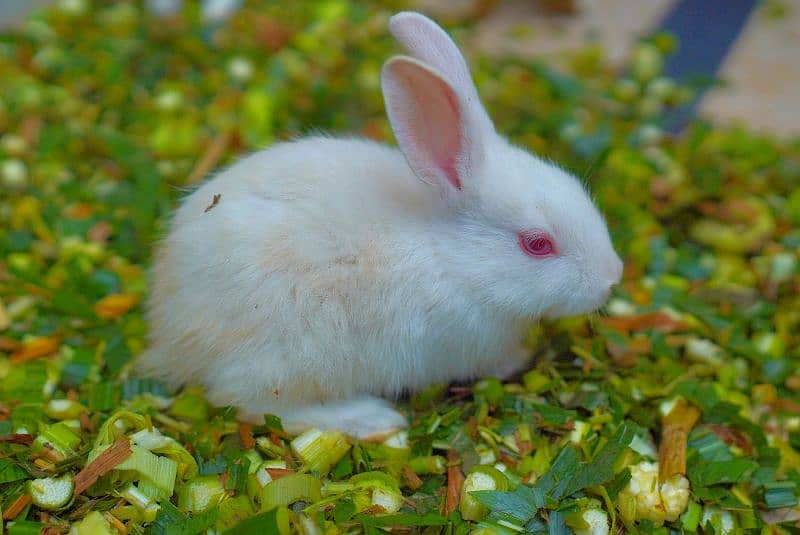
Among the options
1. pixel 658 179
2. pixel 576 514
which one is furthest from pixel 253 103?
pixel 576 514

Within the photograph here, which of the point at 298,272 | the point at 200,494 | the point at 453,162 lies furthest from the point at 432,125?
the point at 200,494

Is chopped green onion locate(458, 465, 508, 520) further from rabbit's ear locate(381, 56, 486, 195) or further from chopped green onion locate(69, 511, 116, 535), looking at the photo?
chopped green onion locate(69, 511, 116, 535)

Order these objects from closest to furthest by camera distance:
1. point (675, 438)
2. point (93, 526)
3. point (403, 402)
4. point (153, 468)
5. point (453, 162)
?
point (93, 526)
point (153, 468)
point (453, 162)
point (675, 438)
point (403, 402)

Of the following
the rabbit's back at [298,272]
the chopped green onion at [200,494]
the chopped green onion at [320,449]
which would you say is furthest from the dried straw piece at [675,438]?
the chopped green onion at [200,494]

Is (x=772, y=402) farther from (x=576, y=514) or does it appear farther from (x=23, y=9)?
(x=23, y=9)

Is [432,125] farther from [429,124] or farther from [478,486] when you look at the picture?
[478,486]

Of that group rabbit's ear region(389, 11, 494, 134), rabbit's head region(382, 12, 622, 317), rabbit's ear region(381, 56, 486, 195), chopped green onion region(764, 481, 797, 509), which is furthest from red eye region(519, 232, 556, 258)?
chopped green onion region(764, 481, 797, 509)
